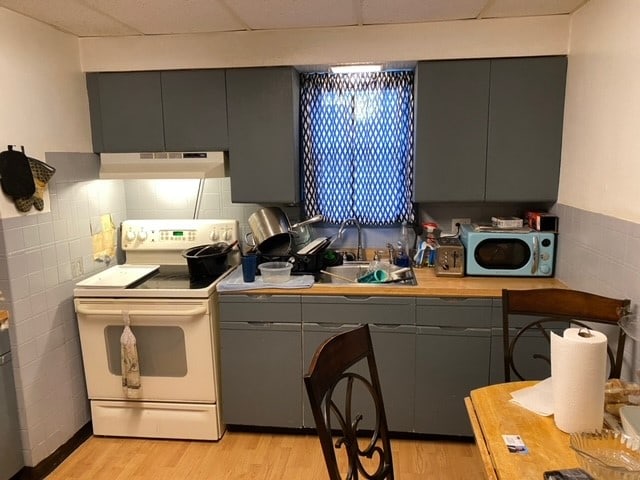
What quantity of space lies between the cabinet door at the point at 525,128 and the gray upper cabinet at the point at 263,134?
1.12 m

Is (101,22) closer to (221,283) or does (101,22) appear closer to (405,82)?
(221,283)

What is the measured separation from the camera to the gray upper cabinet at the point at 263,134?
109 inches

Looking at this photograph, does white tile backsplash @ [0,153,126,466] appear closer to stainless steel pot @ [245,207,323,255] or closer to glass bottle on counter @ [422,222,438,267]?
stainless steel pot @ [245,207,323,255]

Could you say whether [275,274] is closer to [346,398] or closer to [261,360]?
[261,360]

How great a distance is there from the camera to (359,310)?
257 centimetres

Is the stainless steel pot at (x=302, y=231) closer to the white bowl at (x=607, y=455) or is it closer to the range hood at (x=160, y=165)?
the range hood at (x=160, y=165)

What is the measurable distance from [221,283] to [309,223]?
677 millimetres

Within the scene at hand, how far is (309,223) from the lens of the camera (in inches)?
118

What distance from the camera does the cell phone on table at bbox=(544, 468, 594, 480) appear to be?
1.14 m

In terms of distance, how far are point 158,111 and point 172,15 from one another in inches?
23.0

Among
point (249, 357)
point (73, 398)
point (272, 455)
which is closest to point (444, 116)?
point (249, 357)

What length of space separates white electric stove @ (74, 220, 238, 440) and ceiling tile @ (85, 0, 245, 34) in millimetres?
1387

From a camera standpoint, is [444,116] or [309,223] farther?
[309,223]

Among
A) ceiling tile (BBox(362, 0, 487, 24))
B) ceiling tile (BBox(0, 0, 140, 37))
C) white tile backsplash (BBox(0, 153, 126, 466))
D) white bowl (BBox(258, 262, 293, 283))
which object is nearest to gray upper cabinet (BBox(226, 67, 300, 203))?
white bowl (BBox(258, 262, 293, 283))
